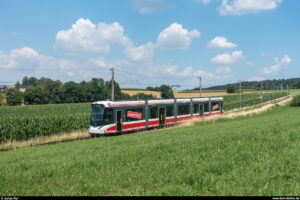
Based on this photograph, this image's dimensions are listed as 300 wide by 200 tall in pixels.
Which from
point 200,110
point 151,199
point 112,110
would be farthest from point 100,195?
point 200,110

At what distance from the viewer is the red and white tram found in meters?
20.6

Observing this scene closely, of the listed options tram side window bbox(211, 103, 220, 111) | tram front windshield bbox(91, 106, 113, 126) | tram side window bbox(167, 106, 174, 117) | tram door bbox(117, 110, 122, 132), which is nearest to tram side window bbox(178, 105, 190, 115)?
tram side window bbox(167, 106, 174, 117)

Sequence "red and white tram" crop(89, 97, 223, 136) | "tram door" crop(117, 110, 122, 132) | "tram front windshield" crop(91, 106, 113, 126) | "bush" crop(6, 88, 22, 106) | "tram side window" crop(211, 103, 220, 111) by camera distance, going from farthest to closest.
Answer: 1. "bush" crop(6, 88, 22, 106)
2. "tram side window" crop(211, 103, 220, 111)
3. "tram door" crop(117, 110, 122, 132)
4. "red and white tram" crop(89, 97, 223, 136)
5. "tram front windshield" crop(91, 106, 113, 126)

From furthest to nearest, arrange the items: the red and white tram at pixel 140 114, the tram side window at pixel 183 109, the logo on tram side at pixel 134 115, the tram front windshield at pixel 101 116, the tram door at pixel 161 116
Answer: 1. the tram side window at pixel 183 109
2. the tram door at pixel 161 116
3. the logo on tram side at pixel 134 115
4. the red and white tram at pixel 140 114
5. the tram front windshield at pixel 101 116

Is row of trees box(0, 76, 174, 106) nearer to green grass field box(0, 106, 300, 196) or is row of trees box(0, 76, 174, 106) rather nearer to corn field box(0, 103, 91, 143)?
corn field box(0, 103, 91, 143)

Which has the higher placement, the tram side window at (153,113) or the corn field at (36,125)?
the tram side window at (153,113)

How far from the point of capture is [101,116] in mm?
20453

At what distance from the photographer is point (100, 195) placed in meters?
4.55

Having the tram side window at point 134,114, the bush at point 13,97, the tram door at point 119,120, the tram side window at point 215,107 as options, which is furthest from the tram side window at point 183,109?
A: the bush at point 13,97

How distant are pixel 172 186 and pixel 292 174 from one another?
251cm

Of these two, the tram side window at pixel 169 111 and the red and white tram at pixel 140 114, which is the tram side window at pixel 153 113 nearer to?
the red and white tram at pixel 140 114

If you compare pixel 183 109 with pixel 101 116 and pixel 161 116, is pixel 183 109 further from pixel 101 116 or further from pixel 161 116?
pixel 101 116

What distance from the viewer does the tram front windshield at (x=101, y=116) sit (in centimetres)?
2044

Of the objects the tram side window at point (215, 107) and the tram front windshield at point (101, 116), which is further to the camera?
the tram side window at point (215, 107)
